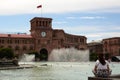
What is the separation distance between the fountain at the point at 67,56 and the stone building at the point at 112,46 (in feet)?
147

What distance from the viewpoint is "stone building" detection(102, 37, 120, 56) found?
18250cm

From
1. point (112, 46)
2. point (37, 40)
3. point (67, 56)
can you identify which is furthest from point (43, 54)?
point (112, 46)

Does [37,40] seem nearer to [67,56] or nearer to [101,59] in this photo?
[67,56]

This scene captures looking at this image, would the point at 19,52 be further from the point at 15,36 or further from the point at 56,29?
the point at 56,29

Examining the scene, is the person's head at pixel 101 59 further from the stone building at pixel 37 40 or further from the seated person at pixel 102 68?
the stone building at pixel 37 40

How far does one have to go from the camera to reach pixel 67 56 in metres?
135

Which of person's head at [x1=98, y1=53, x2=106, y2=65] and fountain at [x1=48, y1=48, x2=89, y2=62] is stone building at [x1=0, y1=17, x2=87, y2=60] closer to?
fountain at [x1=48, y1=48, x2=89, y2=62]

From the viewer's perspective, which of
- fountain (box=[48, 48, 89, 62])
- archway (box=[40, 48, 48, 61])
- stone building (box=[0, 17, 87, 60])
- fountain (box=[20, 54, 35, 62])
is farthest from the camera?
stone building (box=[0, 17, 87, 60])

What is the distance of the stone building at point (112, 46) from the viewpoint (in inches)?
7185

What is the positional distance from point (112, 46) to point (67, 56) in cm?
5802

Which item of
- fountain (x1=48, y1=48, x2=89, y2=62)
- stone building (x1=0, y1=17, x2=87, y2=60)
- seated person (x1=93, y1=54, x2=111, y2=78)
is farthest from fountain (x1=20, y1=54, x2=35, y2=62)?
seated person (x1=93, y1=54, x2=111, y2=78)

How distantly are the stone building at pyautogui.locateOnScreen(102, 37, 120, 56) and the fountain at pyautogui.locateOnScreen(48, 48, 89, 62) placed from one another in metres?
44.9

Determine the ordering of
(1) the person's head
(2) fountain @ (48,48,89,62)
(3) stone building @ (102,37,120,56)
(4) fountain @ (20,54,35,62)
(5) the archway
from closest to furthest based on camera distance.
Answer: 1. (1) the person's head
2. (4) fountain @ (20,54,35,62)
3. (5) the archway
4. (2) fountain @ (48,48,89,62)
5. (3) stone building @ (102,37,120,56)

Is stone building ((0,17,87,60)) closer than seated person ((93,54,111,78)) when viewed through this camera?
No
